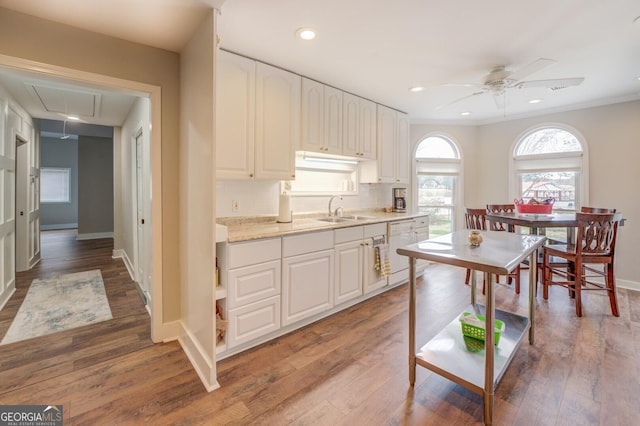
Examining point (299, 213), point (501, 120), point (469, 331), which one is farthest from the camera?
point (501, 120)

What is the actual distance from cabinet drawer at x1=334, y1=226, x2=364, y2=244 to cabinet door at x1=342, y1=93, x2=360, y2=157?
100cm

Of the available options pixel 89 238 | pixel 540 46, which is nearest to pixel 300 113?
pixel 540 46

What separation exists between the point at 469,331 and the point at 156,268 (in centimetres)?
242

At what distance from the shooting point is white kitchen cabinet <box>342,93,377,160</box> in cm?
356

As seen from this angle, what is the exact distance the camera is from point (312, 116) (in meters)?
3.16

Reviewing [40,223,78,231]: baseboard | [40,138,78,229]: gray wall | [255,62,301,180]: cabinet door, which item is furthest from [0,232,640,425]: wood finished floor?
[40,138,78,229]: gray wall

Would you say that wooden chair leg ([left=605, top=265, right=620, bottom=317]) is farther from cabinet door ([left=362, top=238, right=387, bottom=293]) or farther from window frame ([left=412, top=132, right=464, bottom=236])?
cabinet door ([left=362, top=238, right=387, bottom=293])

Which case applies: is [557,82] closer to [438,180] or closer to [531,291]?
[531,291]

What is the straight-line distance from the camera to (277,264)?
2.43 metres

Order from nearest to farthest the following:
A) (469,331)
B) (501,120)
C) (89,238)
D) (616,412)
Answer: (616,412), (469,331), (501,120), (89,238)

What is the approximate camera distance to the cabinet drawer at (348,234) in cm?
293

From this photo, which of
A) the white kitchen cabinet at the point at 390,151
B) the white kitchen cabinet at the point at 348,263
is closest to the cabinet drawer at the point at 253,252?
the white kitchen cabinet at the point at 348,263

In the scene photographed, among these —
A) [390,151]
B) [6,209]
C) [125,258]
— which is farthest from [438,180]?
[6,209]

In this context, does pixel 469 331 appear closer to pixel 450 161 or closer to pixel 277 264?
pixel 277 264
